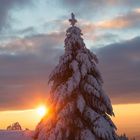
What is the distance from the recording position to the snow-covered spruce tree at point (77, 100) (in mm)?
26672

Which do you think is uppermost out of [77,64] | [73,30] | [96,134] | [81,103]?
[73,30]

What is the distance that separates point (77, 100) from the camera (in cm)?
2691

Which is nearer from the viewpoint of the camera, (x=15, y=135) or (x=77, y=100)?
(x=77, y=100)

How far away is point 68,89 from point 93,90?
4.54ft

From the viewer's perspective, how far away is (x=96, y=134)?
26641mm

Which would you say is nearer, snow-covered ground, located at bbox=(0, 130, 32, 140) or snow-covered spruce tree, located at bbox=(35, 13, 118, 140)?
snow-covered spruce tree, located at bbox=(35, 13, 118, 140)

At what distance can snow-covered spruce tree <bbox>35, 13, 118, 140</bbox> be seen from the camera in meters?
26.7

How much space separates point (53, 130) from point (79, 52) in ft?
15.3

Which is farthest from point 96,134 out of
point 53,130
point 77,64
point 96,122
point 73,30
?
point 73,30

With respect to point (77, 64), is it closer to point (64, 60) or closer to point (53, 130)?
point (64, 60)

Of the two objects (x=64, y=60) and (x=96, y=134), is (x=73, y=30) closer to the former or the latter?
(x=64, y=60)

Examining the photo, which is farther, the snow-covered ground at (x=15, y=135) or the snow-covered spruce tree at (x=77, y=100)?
the snow-covered ground at (x=15, y=135)

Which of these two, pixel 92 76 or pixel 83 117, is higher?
pixel 92 76

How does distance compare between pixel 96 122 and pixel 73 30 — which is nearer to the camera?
pixel 96 122
